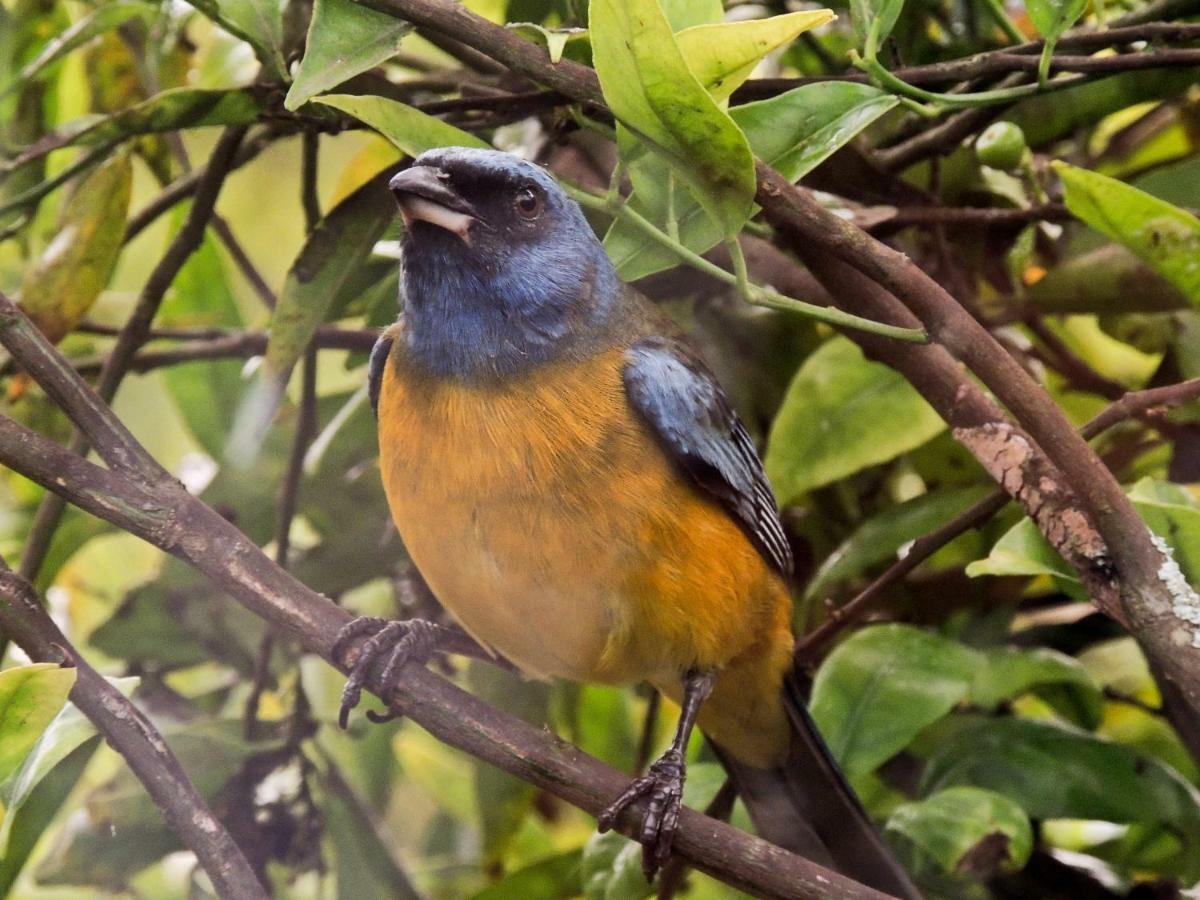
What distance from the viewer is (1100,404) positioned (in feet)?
8.79

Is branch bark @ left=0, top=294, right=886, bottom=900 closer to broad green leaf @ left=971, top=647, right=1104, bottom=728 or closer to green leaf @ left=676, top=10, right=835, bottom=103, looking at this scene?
broad green leaf @ left=971, top=647, right=1104, bottom=728

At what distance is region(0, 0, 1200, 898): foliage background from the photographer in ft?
6.94

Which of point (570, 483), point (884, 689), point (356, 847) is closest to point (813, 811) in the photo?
point (884, 689)

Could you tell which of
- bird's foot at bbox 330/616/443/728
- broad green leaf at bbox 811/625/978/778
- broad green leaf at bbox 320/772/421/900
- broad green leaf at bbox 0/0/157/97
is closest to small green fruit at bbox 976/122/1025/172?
broad green leaf at bbox 811/625/978/778

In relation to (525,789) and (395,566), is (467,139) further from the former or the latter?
(525,789)

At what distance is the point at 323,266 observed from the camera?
2.30 m

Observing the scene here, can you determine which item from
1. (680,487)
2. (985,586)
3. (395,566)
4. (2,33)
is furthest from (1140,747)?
(2,33)

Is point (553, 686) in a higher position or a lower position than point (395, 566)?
lower

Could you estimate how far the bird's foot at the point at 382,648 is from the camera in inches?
79.9

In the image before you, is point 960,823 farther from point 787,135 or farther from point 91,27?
point 91,27

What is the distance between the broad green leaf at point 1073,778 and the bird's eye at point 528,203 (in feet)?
3.96

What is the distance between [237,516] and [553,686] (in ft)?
2.46

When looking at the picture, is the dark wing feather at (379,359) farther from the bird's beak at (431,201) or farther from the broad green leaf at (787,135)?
the broad green leaf at (787,135)

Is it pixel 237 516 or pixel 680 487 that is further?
pixel 237 516
